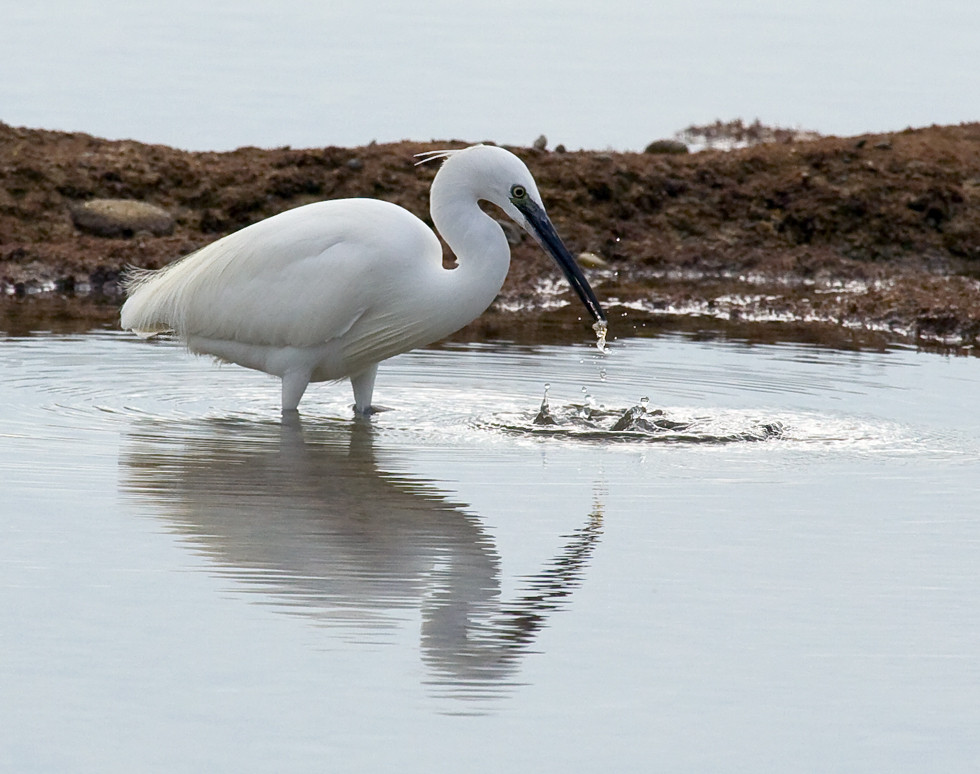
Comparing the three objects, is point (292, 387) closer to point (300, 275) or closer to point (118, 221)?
point (300, 275)

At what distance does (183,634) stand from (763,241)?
12551 millimetres

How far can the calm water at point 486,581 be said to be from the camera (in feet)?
13.7

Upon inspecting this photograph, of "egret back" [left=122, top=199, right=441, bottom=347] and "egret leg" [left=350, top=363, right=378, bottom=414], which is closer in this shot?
"egret back" [left=122, top=199, right=441, bottom=347]

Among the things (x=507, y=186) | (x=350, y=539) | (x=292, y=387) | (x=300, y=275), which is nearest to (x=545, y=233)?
(x=507, y=186)

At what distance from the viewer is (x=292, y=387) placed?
8.66m

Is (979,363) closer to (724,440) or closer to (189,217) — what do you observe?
(724,440)

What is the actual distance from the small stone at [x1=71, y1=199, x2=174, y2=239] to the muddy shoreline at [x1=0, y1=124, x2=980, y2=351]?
1.1 inches

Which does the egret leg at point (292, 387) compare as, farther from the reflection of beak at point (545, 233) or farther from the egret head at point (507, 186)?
the reflection of beak at point (545, 233)

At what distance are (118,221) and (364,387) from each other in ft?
24.5

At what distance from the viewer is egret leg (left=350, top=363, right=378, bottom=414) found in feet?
29.0

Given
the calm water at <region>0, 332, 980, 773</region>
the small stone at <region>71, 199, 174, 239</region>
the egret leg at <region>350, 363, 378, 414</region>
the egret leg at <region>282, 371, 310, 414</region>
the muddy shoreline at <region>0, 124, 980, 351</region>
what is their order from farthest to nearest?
the small stone at <region>71, 199, 174, 239</region> → the muddy shoreline at <region>0, 124, 980, 351</region> → the egret leg at <region>350, 363, 378, 414</region> → the egret leg at <region>282, 371, 310, 414</region> → the calm water at <region>0, 332, 980, 773</region>

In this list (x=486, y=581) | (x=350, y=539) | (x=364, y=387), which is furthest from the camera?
(x=364, y=387)

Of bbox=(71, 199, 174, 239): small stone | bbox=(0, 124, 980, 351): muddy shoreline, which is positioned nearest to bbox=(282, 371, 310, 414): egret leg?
bbox=(0, 124, 980, 351): muddy shoreline

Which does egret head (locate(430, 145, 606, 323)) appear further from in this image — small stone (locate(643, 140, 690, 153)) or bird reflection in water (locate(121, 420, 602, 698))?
small stone (locate(643, 140, 690, 153))
